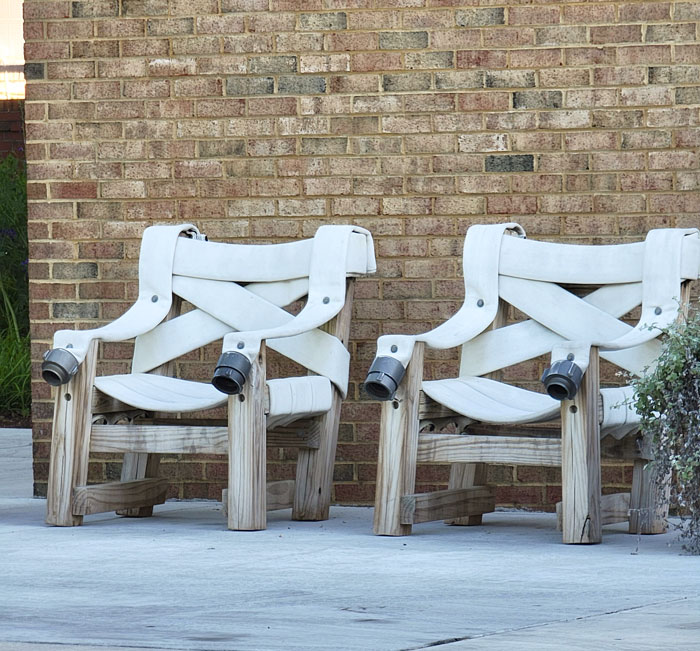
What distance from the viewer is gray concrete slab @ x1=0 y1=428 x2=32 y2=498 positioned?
6.79m

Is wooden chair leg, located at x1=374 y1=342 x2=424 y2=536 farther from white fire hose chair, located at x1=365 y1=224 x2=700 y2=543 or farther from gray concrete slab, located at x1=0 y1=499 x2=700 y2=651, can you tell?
gray concrete slab, located at x1=0 y1=499 x2=700 y2=651

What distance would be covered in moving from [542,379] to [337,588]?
1.11 metres

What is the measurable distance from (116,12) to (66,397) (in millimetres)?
1795

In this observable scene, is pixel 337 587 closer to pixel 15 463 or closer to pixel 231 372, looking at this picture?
pixel 231 372

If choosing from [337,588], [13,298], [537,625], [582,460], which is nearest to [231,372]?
[582,460]

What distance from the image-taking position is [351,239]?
5434 mm

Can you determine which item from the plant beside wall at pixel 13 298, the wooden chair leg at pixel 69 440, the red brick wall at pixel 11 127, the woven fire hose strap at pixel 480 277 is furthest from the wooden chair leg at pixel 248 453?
the red brick wall at pixel 11 127

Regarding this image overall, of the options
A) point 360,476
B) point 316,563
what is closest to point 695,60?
point 360,476

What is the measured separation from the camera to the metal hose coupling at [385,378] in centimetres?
482

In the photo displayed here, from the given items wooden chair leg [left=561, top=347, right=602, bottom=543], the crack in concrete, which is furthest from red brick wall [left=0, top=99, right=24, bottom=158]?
the crack in concrete

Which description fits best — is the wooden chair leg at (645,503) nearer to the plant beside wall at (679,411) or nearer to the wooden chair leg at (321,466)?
the plant beside wall at (679,411)

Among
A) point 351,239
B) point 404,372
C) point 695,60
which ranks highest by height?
point 695,60

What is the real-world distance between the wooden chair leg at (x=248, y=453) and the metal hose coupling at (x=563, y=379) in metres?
0.99

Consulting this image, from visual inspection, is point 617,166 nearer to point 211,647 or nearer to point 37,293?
point 37,293
